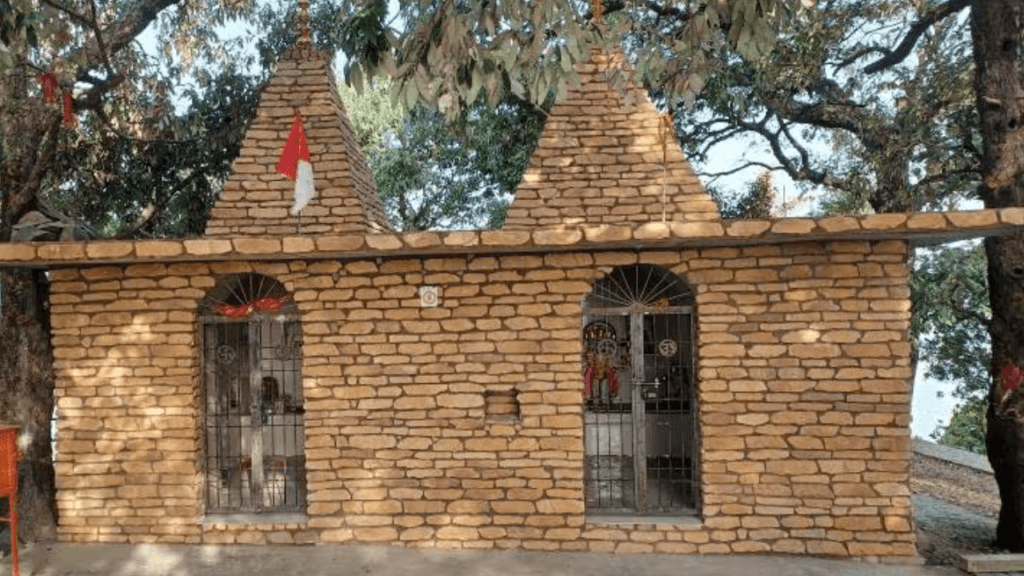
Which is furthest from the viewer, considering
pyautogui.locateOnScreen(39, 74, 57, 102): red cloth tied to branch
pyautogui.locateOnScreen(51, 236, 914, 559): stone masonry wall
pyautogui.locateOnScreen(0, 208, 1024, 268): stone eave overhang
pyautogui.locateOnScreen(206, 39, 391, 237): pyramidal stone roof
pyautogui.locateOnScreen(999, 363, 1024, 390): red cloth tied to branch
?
pyautogui.locateOnScreen(206, 39, 391, 237): pyramidal stone roof

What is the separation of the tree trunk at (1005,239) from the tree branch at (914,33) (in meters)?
1.75

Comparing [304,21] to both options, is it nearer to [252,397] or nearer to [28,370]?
[252,397]

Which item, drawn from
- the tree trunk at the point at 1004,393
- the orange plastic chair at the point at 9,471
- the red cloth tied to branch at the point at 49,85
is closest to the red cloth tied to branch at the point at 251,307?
the orange plastic chair at the point at 9,471

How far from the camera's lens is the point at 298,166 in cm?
638

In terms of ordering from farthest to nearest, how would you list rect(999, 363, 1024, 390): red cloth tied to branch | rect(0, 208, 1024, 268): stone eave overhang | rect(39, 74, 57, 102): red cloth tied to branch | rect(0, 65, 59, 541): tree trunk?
rect(39, 74, 57, 102): red cloth tied to branch → rect(999, 363, 1024, 390): red cloth tied to branch → rect(0, 65, 59, 541): tree trunk → rect(0, 208, 1024, 268): stone eave overhang

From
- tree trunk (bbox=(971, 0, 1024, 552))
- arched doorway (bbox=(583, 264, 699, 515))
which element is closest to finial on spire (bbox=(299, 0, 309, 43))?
arched doorway (bbox=(583, 264, 699, 515))

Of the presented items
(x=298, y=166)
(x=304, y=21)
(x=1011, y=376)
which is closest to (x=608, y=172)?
(x=298, y=166)

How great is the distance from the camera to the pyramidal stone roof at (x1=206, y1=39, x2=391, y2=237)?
6.96m

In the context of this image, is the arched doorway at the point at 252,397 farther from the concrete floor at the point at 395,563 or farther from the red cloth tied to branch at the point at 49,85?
the red cloth tied to branch at the point at 49,85

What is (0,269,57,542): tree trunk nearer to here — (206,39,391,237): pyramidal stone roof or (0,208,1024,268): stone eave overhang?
(0,208,1024,268): stone eave overhang

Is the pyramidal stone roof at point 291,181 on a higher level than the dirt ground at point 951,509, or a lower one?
higher

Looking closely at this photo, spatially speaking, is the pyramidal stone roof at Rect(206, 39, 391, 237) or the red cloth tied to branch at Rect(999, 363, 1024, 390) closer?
the red cloth tied to branch at Rect(999, 363, 1024, 390)

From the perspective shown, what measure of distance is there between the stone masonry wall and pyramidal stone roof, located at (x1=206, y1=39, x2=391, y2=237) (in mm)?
838

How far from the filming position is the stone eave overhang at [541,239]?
5.28 m
